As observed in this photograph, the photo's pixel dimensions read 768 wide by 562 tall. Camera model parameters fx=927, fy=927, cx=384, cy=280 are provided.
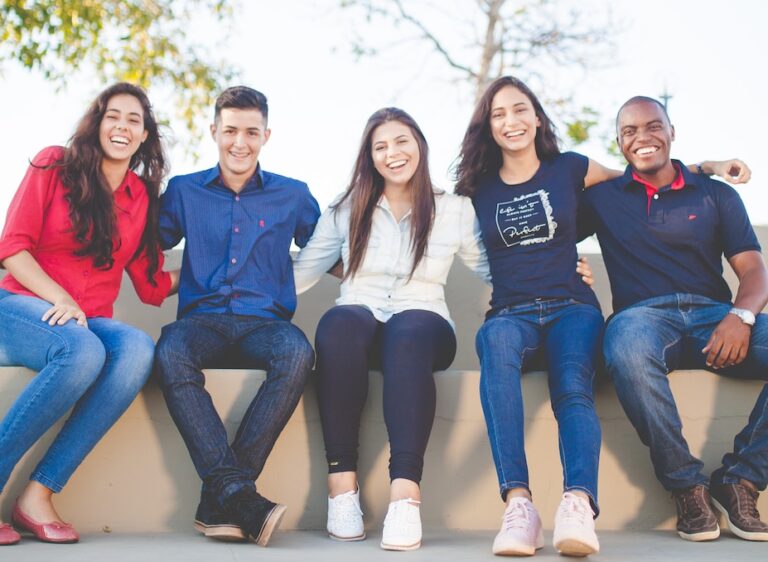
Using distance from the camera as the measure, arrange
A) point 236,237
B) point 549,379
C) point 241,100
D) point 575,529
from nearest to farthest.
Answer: point 575,529
point 549,379
point 236,237
point 241,100

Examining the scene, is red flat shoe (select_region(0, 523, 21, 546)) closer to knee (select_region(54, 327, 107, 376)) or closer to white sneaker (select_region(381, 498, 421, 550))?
knee (select_region(54, 327, 107, 376))

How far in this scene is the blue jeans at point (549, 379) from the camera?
8.63 feet

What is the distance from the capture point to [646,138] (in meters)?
3.38

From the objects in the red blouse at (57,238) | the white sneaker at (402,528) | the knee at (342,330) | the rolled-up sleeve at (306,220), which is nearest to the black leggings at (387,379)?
the knee at (342,330)

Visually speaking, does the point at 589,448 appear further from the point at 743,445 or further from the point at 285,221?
the point at 285,221

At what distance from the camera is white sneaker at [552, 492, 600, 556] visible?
2402mm

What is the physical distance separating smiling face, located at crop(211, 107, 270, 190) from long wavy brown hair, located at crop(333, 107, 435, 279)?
1.18 feet

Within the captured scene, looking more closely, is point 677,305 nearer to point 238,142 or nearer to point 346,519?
point 346,519

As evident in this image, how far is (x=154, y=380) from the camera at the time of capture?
3.11 m

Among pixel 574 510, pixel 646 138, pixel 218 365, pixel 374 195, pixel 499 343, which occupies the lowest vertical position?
pixel 574 510

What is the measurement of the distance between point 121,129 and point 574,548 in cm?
204

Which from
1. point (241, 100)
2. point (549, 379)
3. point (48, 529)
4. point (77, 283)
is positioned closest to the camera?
point (48, 529)

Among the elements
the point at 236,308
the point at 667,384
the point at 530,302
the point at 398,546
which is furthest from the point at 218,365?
the point at 667,384

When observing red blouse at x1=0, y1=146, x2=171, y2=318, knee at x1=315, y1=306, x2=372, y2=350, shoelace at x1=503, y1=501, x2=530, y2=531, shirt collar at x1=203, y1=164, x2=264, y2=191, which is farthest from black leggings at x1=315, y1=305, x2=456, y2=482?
red blouse at x1=0, y1=146, x2=171, y2=318
